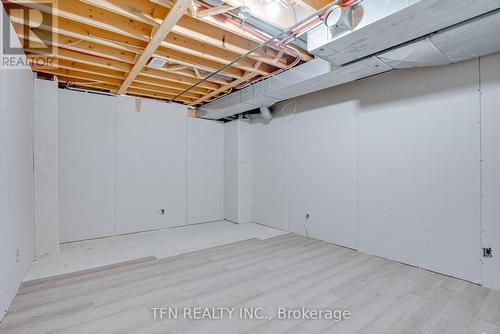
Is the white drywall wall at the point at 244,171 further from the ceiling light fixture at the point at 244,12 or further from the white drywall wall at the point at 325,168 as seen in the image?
the ceiling light fixture at the point at 244,12

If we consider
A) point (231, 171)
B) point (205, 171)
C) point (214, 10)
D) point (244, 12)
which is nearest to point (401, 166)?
point (244, 12)

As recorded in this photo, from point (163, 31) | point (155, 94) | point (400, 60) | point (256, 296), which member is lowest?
point (256, 296)

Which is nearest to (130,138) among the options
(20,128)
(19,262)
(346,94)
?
(20,128)

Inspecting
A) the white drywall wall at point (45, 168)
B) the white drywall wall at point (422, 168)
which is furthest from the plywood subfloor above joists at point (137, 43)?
the white drywall wall at point (422, 168)

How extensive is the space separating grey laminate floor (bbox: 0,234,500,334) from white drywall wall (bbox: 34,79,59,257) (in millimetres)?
1059

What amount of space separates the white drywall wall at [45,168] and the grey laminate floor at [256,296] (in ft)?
3.48

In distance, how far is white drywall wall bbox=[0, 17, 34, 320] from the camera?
1.95 meters

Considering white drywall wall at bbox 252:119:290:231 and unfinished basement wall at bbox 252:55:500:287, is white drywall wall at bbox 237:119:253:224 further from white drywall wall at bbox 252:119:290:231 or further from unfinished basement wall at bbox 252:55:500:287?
unfinished basement wall at bbox 252:55:500:287

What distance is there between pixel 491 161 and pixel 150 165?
→ 4.85 meters

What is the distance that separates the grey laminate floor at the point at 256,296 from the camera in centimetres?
188

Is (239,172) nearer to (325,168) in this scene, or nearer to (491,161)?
(325,168)

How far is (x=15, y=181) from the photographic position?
2.33 metres

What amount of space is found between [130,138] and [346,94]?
3.76 meters

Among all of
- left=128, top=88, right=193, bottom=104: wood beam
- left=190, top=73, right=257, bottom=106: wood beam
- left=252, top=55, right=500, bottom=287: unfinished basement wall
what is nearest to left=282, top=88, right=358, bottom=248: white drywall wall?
left=252, top=55, right=500, bottom=287: unfinished basement wall
